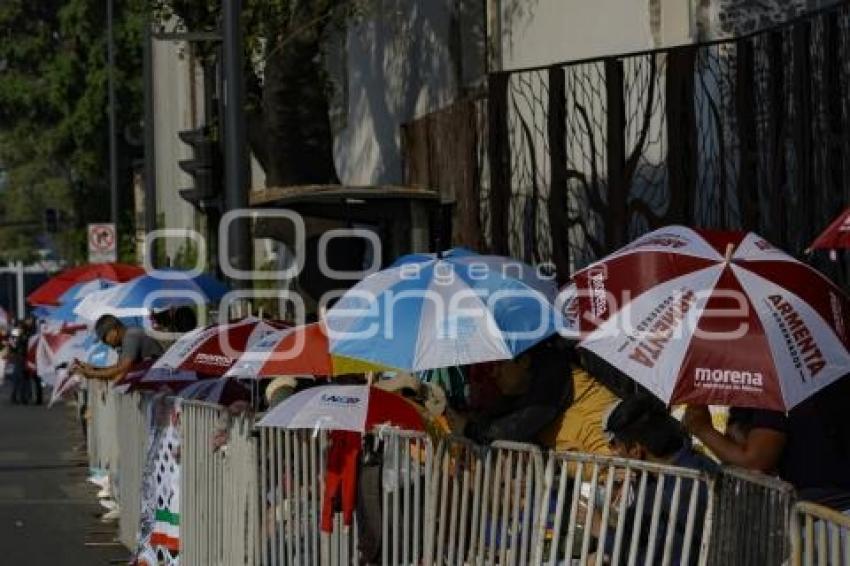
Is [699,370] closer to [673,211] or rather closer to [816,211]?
[816,211]

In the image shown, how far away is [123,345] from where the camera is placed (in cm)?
1720

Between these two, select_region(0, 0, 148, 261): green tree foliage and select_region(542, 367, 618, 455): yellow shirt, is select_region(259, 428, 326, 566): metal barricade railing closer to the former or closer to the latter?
select_region(542, 367, 618, 455): yellow shirt

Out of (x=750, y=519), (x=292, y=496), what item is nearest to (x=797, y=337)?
(x=750, y=519)

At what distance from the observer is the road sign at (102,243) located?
38125 millimetres

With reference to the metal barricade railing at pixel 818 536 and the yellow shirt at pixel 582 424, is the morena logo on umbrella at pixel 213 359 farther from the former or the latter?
the metal barricade railing at pixel 818 536

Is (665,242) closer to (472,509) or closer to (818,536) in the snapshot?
(472,509)

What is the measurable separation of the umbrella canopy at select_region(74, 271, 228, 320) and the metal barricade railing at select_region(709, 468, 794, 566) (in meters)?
12.4

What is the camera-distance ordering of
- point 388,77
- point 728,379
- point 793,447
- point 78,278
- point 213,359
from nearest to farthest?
point 728,379 → point 793,447 → point 213,359 → point 78,278 → point 388,77

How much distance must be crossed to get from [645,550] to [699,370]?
81 cm

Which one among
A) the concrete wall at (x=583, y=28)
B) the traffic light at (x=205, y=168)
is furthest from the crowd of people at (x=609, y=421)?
the concrete wall at (x=583, y=28)

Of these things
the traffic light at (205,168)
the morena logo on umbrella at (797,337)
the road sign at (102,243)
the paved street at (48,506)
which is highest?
the traffic light at (205,168)

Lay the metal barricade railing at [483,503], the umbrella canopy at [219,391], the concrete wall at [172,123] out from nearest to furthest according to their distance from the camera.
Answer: the metal barricade railing at [483,503]
the umbrella canopy at [219,391]
the concrete wall at [172,123]

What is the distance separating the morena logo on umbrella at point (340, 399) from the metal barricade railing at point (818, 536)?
3.78 m

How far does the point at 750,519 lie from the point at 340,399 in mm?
3459
